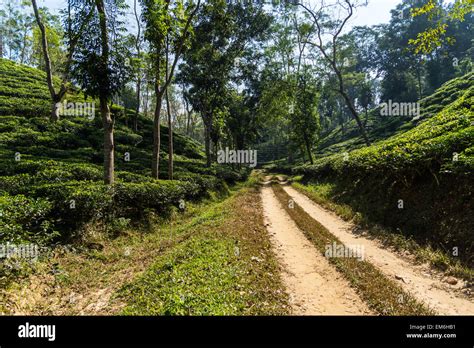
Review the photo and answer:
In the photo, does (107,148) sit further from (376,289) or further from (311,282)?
(376,289)

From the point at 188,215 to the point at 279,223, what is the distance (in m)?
5.29

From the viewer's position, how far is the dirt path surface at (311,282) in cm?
539

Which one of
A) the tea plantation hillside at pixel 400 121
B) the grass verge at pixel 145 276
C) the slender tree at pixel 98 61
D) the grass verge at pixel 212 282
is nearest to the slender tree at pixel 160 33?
the slender tree at pixel 98 61

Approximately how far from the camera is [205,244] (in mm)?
8586

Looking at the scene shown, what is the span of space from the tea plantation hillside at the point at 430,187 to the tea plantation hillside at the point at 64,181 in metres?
10.9

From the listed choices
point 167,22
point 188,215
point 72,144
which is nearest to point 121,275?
point 188,215

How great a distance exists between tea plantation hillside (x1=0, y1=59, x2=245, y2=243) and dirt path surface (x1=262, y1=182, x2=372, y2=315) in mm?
6613

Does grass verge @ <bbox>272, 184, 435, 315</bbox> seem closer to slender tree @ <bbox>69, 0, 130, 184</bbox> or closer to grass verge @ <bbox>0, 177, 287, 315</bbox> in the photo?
grass verge @ <bbox>0, 177, 287, 315</bbox>

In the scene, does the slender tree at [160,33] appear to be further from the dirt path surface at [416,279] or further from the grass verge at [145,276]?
the dirt path surface at [416,279]

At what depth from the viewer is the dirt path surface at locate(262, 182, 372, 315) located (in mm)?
5387

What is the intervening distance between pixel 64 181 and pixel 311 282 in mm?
10254

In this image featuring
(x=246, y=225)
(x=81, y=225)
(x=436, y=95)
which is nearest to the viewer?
(x=81, y=225)

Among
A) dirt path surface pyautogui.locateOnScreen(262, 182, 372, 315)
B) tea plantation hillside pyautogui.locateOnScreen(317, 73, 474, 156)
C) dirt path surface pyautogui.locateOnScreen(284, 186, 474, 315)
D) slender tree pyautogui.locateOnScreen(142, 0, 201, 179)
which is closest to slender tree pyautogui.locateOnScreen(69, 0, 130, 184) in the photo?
slender tree pyautogui.locateOnScreen(142, 0, 201, 179)
